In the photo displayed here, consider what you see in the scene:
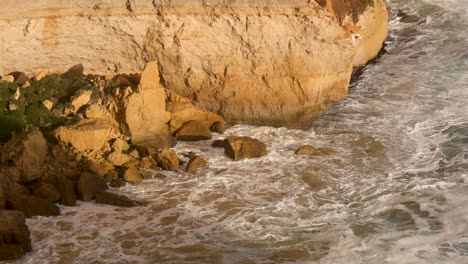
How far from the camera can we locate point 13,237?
520 inches

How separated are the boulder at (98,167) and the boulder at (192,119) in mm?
2607

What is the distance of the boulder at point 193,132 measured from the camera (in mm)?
18422

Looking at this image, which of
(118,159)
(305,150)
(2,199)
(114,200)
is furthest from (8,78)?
(305,150)

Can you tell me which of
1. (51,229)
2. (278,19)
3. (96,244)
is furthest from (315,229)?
(278,19)

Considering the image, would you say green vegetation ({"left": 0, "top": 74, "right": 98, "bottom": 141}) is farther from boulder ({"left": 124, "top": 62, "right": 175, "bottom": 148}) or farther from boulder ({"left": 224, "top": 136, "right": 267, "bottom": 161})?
boulder ({"left": 224, "top": 136, "right": 267, "bottom": 161})

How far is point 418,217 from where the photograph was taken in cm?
1428

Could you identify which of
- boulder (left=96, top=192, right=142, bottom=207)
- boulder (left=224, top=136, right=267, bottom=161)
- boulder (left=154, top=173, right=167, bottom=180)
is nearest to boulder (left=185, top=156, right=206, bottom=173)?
boulder (left=154, top=173, right=167, bottom=180)

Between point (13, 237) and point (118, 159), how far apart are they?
4.07 metres

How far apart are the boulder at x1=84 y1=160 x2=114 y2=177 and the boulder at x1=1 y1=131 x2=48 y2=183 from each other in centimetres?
102

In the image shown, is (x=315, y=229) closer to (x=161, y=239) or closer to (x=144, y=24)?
(x=161, y=239)

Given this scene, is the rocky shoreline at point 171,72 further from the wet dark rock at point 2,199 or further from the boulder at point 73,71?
the wet dark rock at point 2,199

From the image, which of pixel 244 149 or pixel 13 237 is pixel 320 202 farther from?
pixel 13 237

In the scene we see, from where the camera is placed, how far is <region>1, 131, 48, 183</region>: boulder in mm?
15789

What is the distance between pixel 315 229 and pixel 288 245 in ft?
2.78
